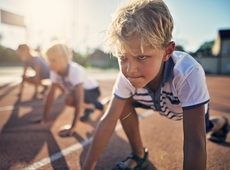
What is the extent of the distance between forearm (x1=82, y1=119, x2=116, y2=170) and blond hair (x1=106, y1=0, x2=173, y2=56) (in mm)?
685

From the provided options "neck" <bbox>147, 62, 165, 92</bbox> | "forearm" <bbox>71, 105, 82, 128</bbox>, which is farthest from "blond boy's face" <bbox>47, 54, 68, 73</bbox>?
"neck" <bbox>147, 62, 165, 92</bbox>

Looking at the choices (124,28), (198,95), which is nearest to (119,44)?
(124,28)

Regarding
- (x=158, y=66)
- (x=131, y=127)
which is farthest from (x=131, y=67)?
(x=131, y=127)

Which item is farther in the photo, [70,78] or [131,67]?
[70,78]

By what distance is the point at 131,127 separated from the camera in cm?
214

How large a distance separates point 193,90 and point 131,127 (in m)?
0.89

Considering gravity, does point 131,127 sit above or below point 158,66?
below

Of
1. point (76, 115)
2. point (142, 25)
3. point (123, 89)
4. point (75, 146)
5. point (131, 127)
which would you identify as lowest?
point (75, 146)

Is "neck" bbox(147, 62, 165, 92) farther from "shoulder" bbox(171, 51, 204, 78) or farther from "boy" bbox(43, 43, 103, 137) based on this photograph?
"boy" bbox(43, 43, 103, 137)

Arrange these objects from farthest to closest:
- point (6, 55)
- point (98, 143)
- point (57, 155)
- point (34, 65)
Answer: point (6, 55) → point (34, 65) → point (57, 155) → point (98, 143)

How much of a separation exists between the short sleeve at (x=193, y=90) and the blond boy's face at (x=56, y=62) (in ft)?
7.38

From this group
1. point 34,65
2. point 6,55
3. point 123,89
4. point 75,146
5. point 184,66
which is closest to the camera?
point 184,66

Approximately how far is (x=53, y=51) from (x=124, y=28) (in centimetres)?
212

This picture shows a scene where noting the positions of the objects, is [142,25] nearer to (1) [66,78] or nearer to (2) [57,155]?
(2) [57,155]
